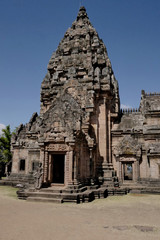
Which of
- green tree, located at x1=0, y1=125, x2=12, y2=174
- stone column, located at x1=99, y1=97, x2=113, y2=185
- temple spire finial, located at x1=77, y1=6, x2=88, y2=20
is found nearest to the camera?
stone column, located at x1=99, y1=97, x2=113, y2=185

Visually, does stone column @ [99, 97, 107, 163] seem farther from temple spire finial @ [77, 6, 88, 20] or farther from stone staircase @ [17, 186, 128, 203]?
temple spire finial @ [77, 6, 88, 20]

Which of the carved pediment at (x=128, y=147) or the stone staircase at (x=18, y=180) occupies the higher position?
the carved pediment at (x=128, y=147)

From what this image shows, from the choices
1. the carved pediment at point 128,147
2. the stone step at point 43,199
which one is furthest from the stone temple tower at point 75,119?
the stone step at point 43,199

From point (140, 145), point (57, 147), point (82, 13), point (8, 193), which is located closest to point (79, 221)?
point (57, 147)

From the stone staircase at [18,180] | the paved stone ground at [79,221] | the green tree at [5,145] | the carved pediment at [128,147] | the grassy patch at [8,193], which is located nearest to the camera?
the paved stone ground at [79,221]

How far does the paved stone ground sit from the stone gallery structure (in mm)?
3071

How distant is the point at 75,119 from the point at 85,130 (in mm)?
2402

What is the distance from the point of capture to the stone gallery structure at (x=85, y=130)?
14422 mm

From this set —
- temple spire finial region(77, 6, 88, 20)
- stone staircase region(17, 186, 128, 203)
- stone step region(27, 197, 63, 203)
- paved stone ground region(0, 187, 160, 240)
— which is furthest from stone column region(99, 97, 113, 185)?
temple spire finial region(77, 6, 88, 20)

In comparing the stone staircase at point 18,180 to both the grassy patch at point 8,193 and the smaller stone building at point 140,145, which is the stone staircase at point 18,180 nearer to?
the grassy patch at point 8,193

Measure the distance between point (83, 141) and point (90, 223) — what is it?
773 centimetres

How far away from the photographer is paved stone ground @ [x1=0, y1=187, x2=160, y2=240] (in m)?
6.69

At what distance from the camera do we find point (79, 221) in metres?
8.27

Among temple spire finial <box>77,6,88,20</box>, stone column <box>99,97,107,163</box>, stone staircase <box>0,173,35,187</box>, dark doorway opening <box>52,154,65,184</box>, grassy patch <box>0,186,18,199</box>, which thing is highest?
temple spire finial <box>77,6,88,20</box>
